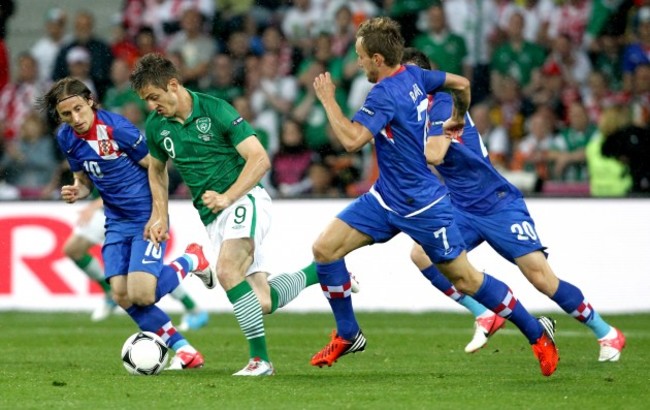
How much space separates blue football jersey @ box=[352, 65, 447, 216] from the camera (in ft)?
26.2

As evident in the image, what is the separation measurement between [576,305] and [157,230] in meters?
3.00

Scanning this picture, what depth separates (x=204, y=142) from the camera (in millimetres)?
8453

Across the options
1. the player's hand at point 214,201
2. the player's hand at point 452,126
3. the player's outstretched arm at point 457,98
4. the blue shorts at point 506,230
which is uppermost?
the player's outstretched arm at point 457,98

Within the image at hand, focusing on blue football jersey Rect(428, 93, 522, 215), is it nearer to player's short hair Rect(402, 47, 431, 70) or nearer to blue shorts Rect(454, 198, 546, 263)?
blue shorts Rect(454, 198, 546, 263)

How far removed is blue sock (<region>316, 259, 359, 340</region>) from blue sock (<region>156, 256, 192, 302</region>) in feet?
3.60

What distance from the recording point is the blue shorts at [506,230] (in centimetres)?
911

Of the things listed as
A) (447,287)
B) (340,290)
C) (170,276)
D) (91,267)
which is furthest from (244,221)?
(91,267)

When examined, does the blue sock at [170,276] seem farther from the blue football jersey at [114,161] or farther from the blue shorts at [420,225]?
the blue shorts at [420,225]

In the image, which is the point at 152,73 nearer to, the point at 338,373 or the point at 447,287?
the point at 338,373

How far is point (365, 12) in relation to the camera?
16.4 meters

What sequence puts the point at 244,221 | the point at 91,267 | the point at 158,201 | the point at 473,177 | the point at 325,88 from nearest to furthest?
the point at 325,88, the point at 244,221, the point at 158,201, the point at 473,177, the point at 91,267

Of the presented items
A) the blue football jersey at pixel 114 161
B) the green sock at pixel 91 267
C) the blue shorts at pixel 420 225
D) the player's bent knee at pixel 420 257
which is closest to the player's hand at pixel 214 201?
the blue shorts at pixel 420 225

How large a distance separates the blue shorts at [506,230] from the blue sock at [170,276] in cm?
203

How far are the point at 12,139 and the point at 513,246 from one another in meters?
8.45
